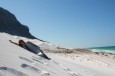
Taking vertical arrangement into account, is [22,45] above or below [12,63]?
above

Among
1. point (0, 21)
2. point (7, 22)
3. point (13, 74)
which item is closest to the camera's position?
point (13, 74)

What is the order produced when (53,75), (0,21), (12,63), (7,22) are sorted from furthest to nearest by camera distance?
(7,22) → (0,21) → (53,75) → (12,63)

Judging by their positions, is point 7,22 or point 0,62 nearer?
point 0,62

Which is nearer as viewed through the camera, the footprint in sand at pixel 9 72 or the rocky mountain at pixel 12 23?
the footprint in sand at pixel 9 72

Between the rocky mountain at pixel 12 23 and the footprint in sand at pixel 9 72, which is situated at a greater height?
the rocky mountain at pixel 12 23

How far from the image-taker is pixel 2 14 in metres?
60.8

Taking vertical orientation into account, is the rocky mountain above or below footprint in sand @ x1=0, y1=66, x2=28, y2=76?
above

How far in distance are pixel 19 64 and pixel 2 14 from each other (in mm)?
54682

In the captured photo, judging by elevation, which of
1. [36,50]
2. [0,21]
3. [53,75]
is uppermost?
[0,21]

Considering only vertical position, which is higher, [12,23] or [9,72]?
[12,23]

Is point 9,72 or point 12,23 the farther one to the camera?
point 12,23

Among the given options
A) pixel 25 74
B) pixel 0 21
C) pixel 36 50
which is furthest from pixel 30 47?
pixel 0 21

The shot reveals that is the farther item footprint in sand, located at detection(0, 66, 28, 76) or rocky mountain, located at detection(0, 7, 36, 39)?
rocky mountain, located at detection(0, 7, 36, 39)

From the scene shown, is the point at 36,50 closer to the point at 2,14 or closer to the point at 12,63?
the point at 12,63
